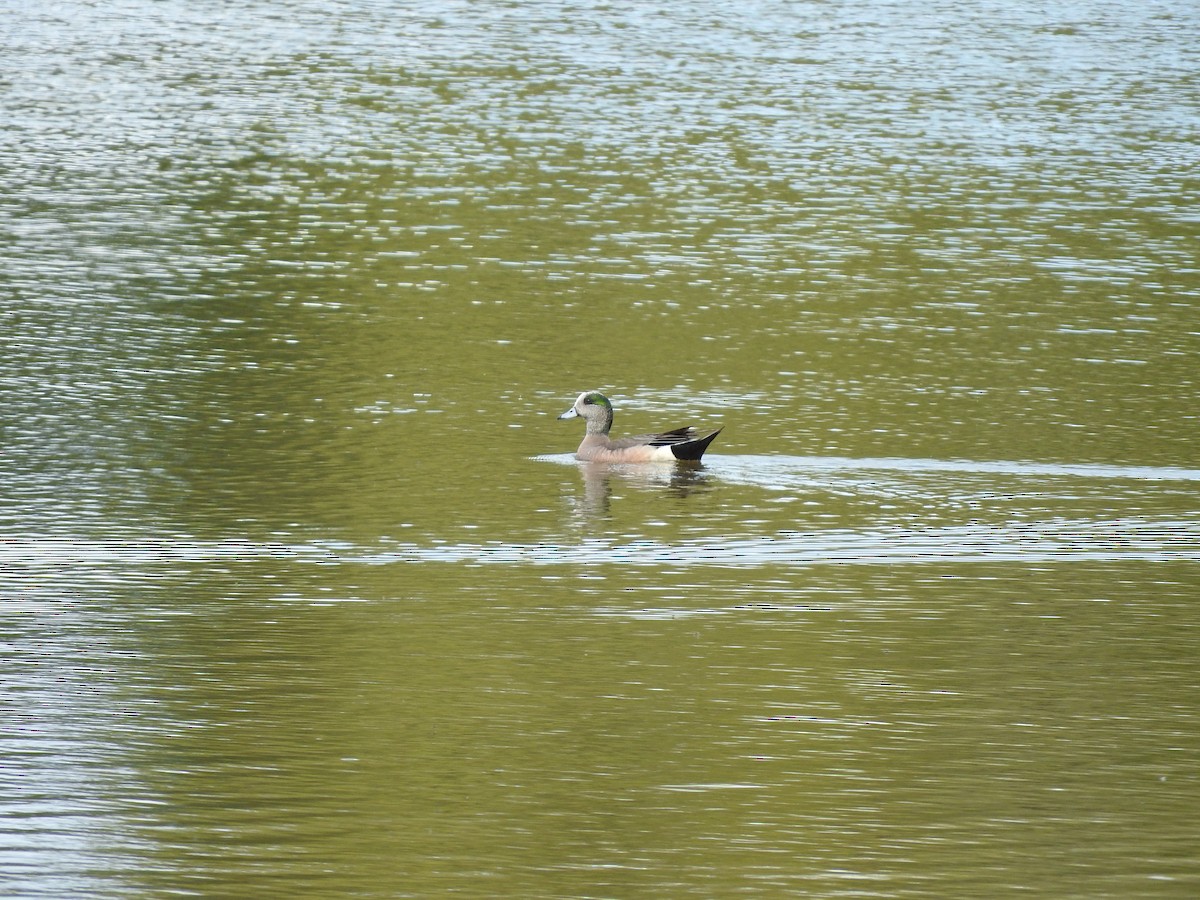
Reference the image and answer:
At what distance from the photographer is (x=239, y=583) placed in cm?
1521

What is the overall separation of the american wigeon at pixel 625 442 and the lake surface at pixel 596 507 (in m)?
0.23

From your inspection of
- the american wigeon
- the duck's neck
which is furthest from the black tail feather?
the duck's neck

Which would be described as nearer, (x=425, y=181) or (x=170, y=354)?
(x=170, y=354)

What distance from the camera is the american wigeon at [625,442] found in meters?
20.3

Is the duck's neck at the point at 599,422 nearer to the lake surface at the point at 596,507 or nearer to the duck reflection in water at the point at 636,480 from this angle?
the lake surface at the point at 596,507

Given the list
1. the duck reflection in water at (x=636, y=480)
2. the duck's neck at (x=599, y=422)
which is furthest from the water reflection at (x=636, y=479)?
the duck's neck at (x=599, y=422)

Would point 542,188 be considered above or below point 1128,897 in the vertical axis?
below

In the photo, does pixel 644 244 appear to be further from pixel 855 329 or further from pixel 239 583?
pixel 239 583

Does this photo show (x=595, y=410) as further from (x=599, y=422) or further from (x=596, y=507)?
(x=596, y=507)

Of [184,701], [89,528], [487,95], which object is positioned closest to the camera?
[184,701]

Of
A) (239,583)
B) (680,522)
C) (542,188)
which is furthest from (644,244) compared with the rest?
(239,583)

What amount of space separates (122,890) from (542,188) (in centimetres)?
2965

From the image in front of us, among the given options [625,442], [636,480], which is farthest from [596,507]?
[625,442]

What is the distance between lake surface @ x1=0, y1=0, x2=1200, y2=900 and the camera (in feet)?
34.4
